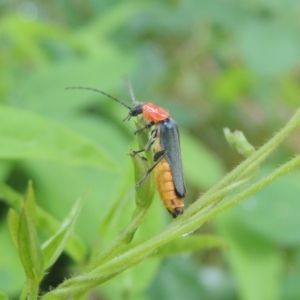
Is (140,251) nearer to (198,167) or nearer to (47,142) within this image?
(47,142)

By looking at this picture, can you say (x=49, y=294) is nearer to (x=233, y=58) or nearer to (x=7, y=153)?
(x=7, y=153)

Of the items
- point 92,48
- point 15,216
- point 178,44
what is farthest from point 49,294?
point 178,44

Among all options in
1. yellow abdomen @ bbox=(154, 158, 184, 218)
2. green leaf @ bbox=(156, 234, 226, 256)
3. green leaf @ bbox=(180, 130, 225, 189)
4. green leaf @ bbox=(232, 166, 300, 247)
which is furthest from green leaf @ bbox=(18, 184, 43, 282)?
green leaf @ bbox=(180, 130, 225, 189)

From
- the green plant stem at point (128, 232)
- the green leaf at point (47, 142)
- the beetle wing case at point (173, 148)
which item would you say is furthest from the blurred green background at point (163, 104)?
the green plant stem at point (128, 232)

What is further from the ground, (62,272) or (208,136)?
(62,272)

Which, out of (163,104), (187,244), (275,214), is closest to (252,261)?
(275,214)

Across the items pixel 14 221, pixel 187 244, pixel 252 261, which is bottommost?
pixel 252 261
